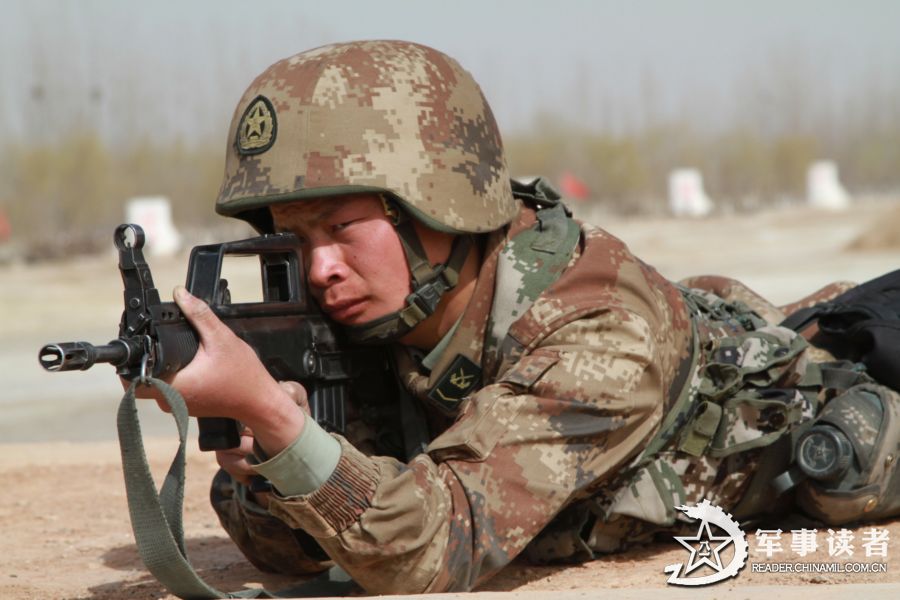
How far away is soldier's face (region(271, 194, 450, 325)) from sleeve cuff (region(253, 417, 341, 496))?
575mm

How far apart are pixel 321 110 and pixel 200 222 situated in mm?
34254

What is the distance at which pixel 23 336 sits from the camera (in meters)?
15.6

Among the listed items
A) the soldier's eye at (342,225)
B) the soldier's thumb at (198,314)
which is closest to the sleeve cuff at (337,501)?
the soldier's thumb at (198,314)

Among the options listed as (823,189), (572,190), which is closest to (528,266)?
(572,190)

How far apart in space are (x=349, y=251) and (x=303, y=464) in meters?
0.72

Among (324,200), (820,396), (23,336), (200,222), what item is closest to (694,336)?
(820,396)

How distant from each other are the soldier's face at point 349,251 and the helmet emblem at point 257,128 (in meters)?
0.20

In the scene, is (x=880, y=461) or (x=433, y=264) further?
(x=880, y=461)

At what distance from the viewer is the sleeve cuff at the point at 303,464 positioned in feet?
9.67

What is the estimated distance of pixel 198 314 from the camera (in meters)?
2.80

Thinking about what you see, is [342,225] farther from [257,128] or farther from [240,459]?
[240,459]

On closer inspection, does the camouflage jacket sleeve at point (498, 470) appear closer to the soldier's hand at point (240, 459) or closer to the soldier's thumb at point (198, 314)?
the soldier's hand at point (240, 459)

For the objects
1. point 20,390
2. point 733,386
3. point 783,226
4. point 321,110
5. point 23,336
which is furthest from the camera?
point 783,226

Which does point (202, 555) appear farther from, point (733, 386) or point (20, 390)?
point (20, 390)
